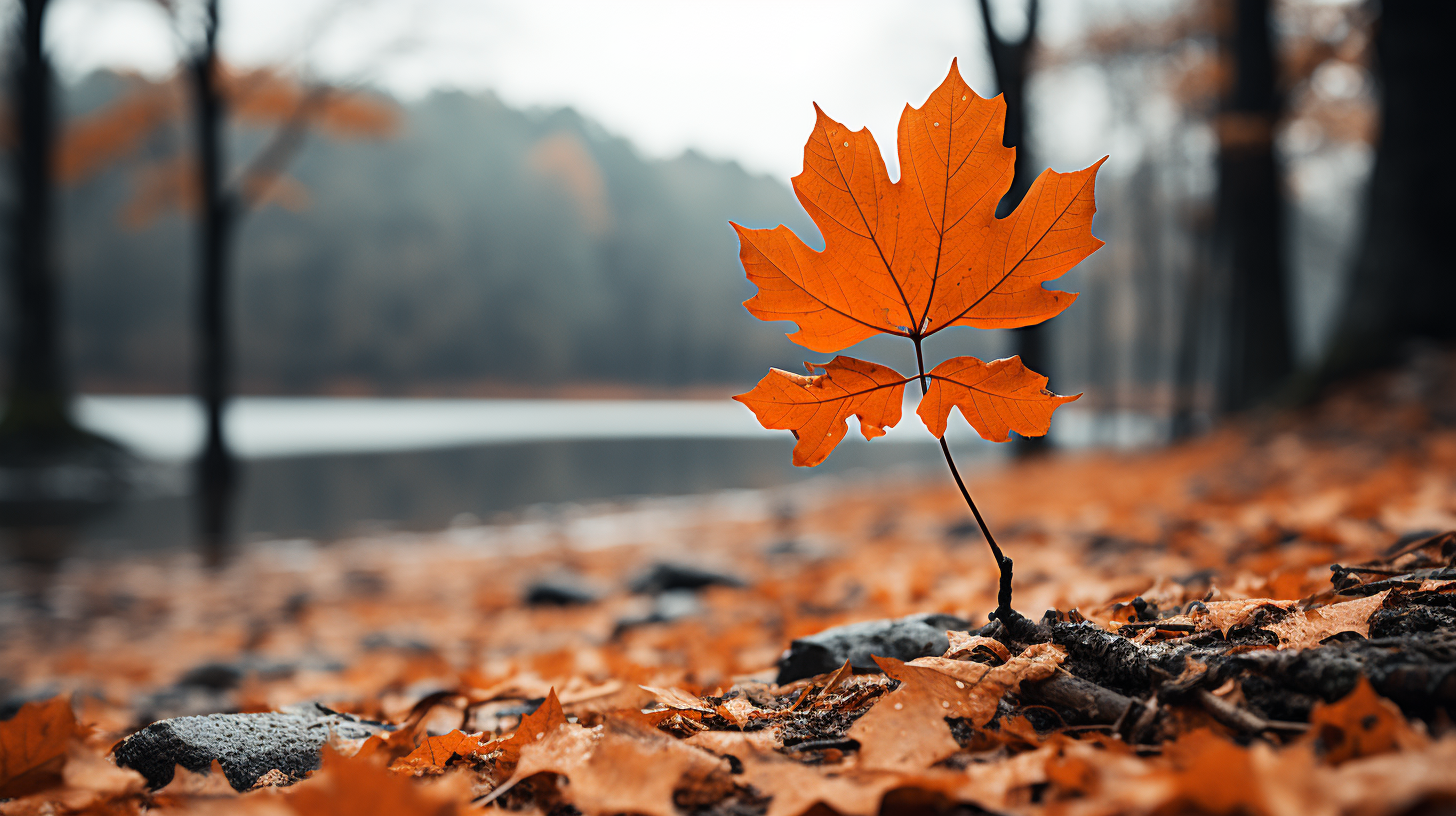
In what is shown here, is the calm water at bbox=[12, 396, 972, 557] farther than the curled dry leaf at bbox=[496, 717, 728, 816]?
Yes

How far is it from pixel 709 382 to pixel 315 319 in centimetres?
2891

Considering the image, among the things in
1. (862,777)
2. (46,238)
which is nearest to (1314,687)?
(862,777)

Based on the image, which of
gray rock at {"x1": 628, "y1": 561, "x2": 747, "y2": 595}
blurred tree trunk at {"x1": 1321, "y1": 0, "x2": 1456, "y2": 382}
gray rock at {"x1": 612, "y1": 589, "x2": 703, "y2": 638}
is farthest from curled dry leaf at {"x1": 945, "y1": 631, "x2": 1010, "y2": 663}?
blurred tree trunk at {"x1": 1321, "y1": 0, "x2": 1456, "y2": 382}

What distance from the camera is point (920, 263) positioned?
96cm

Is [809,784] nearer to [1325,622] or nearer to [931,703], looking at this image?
[931,703]

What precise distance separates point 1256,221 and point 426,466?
15094mm

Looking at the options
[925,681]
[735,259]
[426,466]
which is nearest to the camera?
[925,681]

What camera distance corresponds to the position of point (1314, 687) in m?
0.81

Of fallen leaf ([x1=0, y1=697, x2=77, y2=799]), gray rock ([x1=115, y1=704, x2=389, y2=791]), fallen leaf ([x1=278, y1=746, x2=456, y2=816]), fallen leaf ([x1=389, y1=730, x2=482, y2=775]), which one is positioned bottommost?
gray rock ([x1=115, y1=704, x2=389, y2=791])

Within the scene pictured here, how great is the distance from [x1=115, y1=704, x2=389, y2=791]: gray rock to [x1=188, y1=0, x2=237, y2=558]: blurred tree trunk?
268 inches

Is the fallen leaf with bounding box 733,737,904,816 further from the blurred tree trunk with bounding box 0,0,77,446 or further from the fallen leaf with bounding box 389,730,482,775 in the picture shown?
the blurred tree trunk with bounding box 0,0,77,446

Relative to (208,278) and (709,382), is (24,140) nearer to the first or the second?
(208,278)

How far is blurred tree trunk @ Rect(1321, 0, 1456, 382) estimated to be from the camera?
189 inches

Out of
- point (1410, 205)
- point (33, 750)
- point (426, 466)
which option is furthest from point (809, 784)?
point (426, 466)
